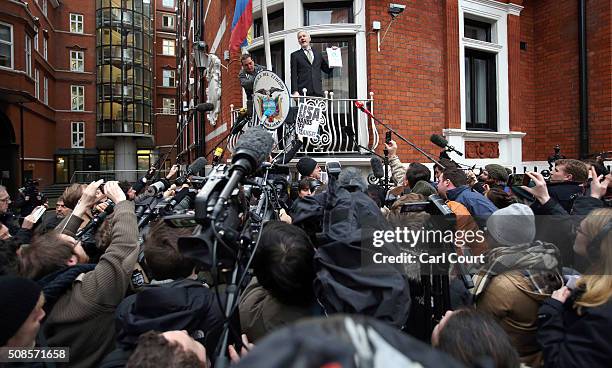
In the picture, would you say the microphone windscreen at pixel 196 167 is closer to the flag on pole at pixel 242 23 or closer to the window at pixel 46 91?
the flag on pole at pixel 242 23

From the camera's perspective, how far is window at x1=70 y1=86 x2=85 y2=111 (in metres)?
35.5

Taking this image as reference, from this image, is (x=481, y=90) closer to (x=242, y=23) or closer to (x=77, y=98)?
(x=242, y=23)

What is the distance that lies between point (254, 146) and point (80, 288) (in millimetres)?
1243

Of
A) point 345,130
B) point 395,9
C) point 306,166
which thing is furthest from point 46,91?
point 306,166

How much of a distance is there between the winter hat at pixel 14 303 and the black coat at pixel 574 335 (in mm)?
2163

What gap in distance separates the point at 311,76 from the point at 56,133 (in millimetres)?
33726

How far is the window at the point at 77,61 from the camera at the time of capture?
35.8 metres

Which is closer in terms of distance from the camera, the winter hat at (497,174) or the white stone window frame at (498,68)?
the winter hat at (497,174)

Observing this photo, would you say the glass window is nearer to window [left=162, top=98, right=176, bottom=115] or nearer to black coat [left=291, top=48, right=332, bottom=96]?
black coat [left=291, top=48, right=332, bottom=96]

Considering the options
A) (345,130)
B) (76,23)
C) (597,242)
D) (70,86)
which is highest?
Answer: (76,23)

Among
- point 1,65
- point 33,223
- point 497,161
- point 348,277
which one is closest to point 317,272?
point 348,277

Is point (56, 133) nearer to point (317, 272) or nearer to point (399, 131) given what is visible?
point (399, 131)

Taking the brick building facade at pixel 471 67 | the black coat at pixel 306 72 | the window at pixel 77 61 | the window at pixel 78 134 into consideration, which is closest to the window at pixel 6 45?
the window at pixel 78 134

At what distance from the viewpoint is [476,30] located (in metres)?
9.62
